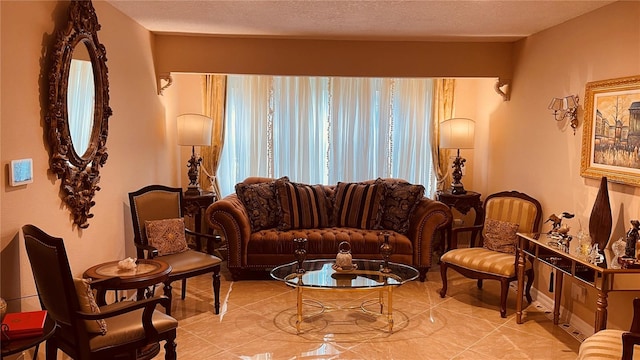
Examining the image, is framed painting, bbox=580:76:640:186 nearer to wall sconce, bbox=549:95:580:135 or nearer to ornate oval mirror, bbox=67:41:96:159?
wall sconce, bbox=549:95:580:135

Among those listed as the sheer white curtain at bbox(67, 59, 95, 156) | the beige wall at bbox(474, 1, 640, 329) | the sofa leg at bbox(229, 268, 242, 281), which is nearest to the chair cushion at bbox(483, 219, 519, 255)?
the beige wall at bbox(474, 1, 640, 329)

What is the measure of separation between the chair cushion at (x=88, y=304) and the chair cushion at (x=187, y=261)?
4.32 ft

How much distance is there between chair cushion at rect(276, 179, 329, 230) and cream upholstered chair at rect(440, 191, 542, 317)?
1443 mm

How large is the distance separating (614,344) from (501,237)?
84.3 inches

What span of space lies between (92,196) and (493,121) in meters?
4.26

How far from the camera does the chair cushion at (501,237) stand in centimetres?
462

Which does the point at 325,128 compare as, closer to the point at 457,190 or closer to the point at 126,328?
the point at 457,190

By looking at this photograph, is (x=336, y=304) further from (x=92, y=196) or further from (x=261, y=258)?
(x=92, y=196)

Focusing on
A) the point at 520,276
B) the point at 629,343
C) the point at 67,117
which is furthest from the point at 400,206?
the point at 67,117

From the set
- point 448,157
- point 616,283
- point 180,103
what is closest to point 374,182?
point 448,157

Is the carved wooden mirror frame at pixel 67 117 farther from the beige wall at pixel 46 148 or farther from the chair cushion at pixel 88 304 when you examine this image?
the chair cushion at pixel 88 304

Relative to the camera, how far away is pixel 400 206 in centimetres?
547

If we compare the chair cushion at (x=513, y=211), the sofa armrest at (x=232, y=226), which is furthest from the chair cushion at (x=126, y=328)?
the chair cushion at (x=513, y=211)

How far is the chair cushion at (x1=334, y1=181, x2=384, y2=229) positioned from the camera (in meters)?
5.52
